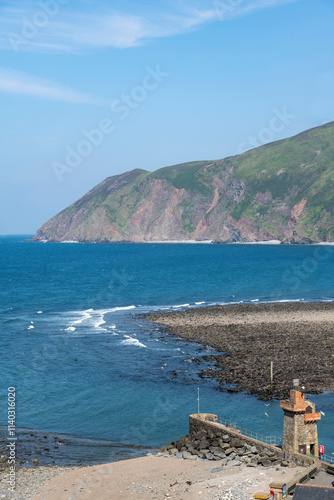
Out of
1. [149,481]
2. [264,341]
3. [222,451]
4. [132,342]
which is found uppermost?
[264,341]

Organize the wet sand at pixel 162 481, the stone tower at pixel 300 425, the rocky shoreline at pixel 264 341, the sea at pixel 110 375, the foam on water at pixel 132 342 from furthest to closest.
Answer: the foam on water at pixel 132 342 → the rocky shoreline at pixel 264 341 → the sea at pixel 110 375 → the stone tower at pixel 300 425 → the wet sand at pixel 162 481

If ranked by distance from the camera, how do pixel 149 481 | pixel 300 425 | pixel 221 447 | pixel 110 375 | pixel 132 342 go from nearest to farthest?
pixel 300 425, pixel 149 481, pixel 221 447, pixel 110 375, pixel 132 342

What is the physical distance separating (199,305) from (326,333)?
1260 inches

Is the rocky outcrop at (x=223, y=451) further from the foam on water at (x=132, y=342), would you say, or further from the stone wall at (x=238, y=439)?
the foam on water at (x=132, y=342)

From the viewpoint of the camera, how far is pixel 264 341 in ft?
224

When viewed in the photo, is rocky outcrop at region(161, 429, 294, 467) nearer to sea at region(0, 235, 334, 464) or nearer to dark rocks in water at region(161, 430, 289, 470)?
dark rocks in water at region(161, 430, 289, 470)

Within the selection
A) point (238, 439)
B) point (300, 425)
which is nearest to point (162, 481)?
point (238, 439)

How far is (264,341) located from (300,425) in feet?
121

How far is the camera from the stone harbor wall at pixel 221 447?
32719 millimetres

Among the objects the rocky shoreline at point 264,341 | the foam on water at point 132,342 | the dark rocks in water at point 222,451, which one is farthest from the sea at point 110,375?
the dark rocks in water at point 222,451

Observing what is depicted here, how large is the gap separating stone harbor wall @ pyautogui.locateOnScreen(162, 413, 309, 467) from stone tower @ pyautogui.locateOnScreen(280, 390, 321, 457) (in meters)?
0.73

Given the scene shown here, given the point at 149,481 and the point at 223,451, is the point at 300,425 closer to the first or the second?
the point at 223,451

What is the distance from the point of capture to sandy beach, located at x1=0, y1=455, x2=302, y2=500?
1180 inches

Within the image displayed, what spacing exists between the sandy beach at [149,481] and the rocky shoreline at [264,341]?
16968 mm
